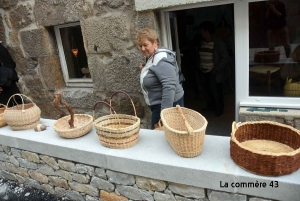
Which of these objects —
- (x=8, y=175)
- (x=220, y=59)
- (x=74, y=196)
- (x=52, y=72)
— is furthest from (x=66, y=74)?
(x=220, y=59)

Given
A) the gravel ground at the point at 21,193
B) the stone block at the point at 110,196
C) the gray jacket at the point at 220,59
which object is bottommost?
the gravel ground at the point at 21,193

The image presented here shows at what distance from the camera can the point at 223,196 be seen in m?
1.52

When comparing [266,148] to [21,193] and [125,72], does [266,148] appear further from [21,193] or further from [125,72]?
[21,193]

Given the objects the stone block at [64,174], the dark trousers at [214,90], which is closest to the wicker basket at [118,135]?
the stone block at [64,174]

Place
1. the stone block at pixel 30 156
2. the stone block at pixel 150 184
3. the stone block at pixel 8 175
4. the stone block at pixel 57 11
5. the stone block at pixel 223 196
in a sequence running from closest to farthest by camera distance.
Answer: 1. the stone block at pixel 223 196
2. the stone block at pixel 150 184
3. the stone block at pixel 30 156
4. the stone block at pixel 8 175
5. the stone block at pixel 57 11

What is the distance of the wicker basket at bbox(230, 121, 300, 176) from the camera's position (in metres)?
1.31

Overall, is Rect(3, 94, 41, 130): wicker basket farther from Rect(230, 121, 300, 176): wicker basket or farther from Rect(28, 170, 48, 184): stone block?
Rect(230, 121, 300, 176): wicker basket

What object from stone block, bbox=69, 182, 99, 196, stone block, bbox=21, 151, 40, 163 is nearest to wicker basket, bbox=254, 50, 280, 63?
stone block, bbox=69, 182, 99, 196

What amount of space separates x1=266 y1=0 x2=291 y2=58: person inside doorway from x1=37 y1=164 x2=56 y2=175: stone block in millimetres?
2568

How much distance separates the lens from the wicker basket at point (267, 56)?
2.57 m

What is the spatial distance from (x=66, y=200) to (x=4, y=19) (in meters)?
2.75

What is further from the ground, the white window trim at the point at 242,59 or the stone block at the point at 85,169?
the white window trim at the point at 242,59

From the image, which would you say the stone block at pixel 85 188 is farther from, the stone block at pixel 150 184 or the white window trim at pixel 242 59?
the white window trim at pixel 242 59

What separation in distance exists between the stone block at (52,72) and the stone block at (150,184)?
2348 mm
